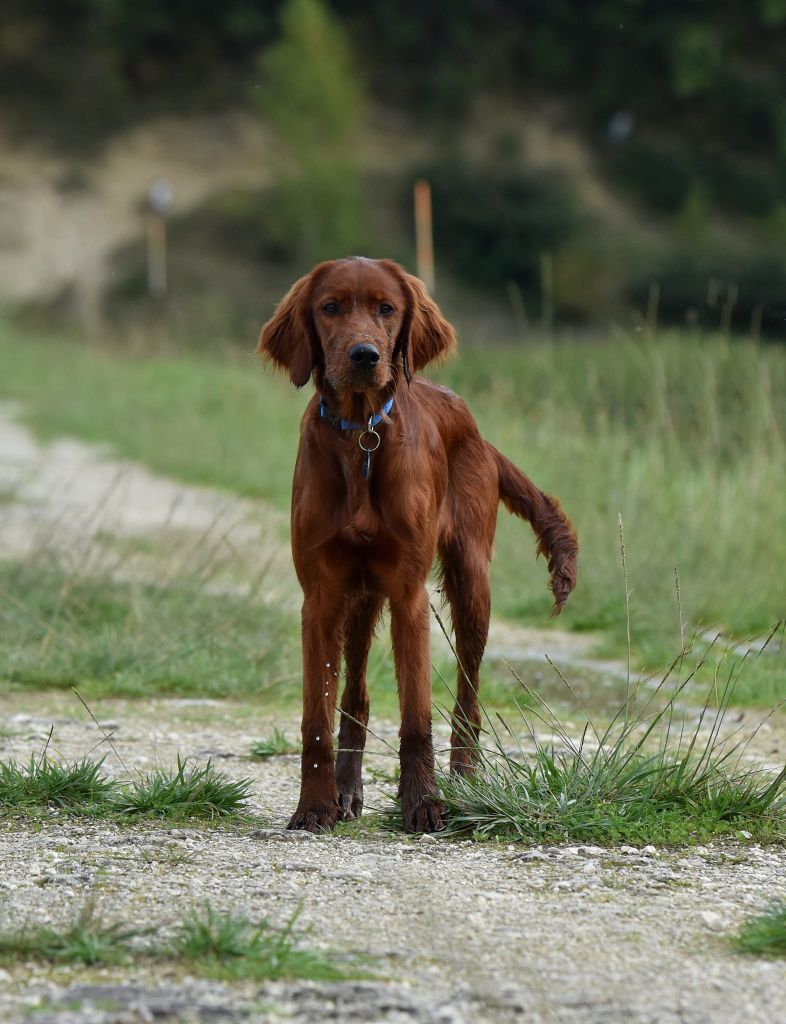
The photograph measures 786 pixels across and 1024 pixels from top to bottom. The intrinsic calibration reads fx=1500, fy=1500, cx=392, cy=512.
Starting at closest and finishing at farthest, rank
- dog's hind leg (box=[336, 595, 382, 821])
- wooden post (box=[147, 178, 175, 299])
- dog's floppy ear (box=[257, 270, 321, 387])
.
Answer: dog's floppy ear (box=[257, 270, 321, 387]), dog's hind leg (box=[336, 595, 382, 821]), wooden post (box=[147, 178, 175, 299])

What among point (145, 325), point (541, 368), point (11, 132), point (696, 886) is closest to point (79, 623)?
point (696, 886)

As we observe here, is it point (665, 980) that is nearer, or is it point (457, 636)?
point (665, 980)

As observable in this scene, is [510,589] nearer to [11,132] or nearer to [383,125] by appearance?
[383,125]

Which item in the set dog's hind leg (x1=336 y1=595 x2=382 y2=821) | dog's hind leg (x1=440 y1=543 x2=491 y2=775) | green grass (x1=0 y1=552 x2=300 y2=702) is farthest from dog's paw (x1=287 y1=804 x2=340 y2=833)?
green grass (x1=0 y1=552 x2=300 y2=702)

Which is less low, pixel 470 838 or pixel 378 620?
pixel 378 620

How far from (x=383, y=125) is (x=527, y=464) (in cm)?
3761

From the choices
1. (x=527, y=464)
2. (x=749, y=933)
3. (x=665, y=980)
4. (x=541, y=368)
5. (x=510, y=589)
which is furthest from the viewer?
(x=541, y=368)

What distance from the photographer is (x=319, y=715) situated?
3986mm

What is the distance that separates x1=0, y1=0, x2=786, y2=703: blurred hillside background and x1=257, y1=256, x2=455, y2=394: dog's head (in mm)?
2338

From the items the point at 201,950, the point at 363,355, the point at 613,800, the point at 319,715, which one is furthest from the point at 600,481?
the point at 201,950

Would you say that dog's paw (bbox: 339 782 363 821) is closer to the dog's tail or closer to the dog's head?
the dog's tail

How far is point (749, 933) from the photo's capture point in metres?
3.07

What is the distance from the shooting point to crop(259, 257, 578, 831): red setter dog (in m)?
3.89

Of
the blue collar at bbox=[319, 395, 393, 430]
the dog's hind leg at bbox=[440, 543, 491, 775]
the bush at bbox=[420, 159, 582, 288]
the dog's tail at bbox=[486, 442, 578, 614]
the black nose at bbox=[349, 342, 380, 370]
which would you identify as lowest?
the dog's hind leg at bbox=[440, 543, 491, 775]
